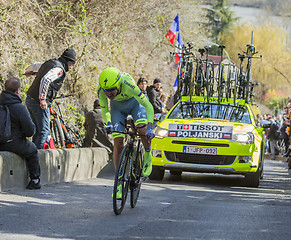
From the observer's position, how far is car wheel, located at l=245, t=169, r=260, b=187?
1170 centimetres

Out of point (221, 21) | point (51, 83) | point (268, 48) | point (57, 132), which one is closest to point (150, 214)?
point (51, 83)

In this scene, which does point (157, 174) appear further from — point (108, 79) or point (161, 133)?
point (108, 79)

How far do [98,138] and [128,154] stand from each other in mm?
6441

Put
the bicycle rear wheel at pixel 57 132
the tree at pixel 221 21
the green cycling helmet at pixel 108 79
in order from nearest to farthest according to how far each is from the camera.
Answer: the green cycling helmet at pixel 108 79, the bicycle rear wheel at pixel 57 132, the tree at pixel 221 21

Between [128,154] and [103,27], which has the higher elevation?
[103,27]

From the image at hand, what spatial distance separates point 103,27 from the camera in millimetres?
19906

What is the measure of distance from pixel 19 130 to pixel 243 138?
14.3 ft

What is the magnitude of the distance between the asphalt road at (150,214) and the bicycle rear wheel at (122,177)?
139 millimetres

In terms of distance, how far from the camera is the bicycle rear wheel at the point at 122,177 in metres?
7.19

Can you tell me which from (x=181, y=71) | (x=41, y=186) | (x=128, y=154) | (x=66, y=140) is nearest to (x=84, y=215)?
(x=128, y=154)

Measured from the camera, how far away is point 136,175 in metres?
8.13

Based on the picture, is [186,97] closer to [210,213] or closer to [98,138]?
[98,138]

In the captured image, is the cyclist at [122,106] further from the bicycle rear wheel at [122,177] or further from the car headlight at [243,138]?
the car headlight at [243,138]

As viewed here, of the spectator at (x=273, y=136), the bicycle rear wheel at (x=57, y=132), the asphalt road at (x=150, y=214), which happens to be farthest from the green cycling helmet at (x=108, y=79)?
the spectator at (x=273, y=136)
